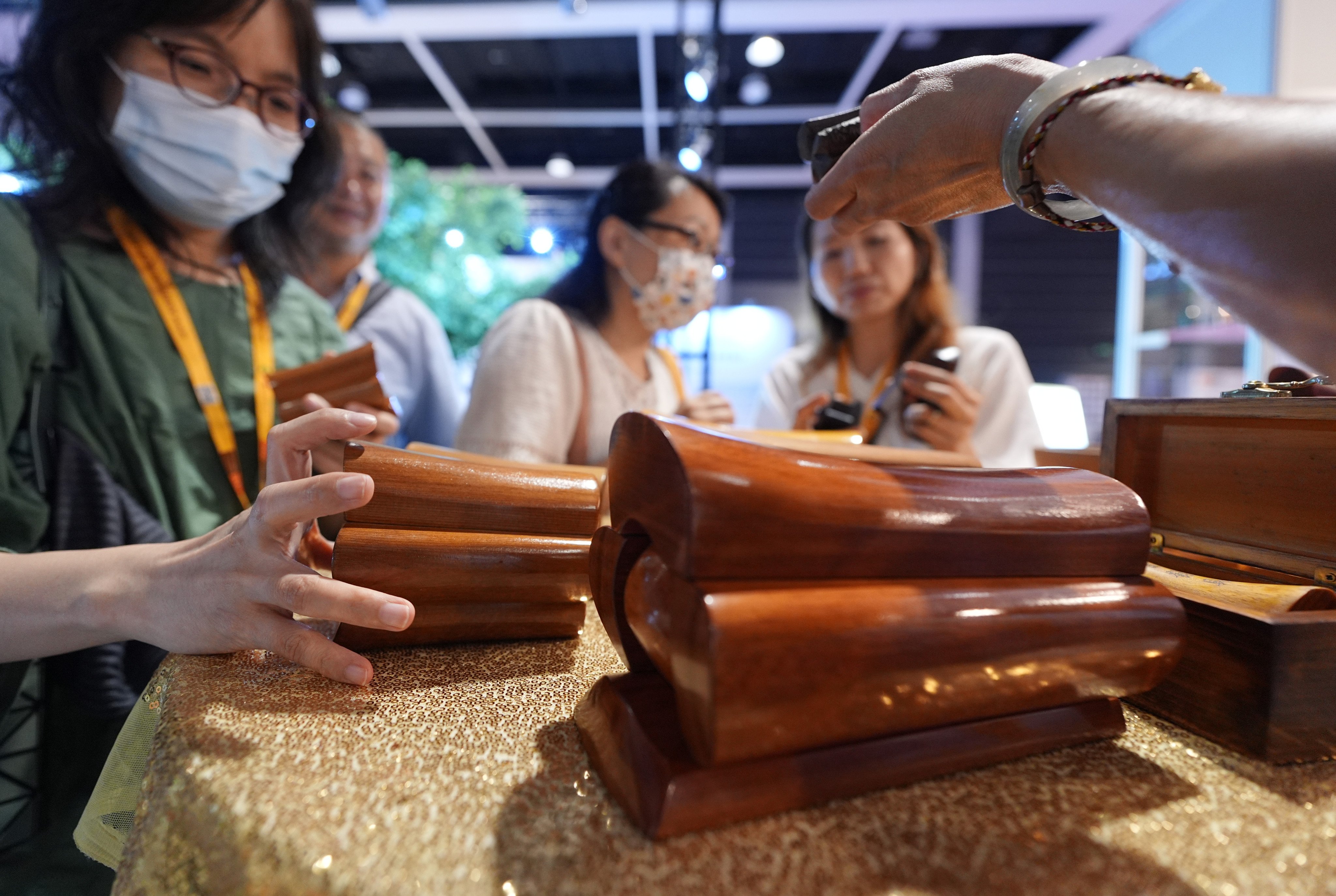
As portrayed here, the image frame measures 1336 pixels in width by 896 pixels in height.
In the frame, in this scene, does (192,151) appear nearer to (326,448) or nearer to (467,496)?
(326,448)

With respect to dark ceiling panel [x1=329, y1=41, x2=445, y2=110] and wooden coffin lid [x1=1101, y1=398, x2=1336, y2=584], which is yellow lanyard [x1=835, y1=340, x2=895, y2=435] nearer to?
wooden coffin lid [x1=1101, y1=398, x2=1336, y2=584]

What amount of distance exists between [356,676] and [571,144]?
710 cm

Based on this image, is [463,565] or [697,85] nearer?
[463,565]

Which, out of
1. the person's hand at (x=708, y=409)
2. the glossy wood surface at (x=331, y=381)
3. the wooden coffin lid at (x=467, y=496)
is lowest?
the wooden coffin lid at (x=467, y=496)

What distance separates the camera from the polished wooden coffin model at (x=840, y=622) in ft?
1.17

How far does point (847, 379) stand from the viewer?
2.20m

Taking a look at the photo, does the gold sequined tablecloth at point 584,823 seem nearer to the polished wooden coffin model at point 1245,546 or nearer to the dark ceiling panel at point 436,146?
the polished wooden coffin model at point 1245,546

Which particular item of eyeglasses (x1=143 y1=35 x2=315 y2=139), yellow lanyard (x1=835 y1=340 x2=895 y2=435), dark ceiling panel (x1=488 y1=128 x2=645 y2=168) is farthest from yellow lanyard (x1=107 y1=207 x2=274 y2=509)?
dark ceiling panel (x1=488 y1=128 x2=645 y2=168)

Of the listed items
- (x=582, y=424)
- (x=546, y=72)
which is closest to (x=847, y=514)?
(x=582, y=424)

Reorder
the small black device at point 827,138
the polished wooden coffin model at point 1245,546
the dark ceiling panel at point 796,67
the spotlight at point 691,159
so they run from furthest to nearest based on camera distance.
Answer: the dark ceiling panel at point 796,67, the spotlight at point 691,159, the small black device at point 827,138, the polished wooden coffin model at point 1245,546

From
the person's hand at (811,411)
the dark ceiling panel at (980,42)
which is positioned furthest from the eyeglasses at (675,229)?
the dark ceiling panel at (980,42)

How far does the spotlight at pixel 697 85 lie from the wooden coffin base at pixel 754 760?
172 inches

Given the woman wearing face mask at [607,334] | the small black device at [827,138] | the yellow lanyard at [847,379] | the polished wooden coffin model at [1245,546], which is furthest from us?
the yellow lanyard at [847,379]

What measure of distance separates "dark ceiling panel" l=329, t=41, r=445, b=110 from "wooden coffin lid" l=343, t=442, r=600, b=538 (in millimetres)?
5684
